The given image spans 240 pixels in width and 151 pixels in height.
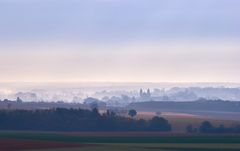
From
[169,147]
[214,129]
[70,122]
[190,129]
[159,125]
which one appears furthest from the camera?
[70,122]

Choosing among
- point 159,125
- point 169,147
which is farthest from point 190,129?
point 169,147

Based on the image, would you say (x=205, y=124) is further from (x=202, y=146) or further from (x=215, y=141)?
(x=202, y=146)

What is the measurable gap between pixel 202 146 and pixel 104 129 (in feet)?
181

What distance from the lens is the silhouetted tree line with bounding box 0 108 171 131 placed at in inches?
5930

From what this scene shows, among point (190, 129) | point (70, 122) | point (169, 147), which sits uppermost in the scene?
point (70, 122)

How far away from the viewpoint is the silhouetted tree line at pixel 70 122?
150625mm

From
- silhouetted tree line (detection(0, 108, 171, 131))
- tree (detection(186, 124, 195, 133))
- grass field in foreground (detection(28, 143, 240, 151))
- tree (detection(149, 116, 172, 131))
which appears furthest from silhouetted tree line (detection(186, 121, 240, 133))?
grass field in foreground (detection(28, 143, 240, 151))

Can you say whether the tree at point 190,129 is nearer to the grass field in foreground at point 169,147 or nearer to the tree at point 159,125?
the tree at point 159,125

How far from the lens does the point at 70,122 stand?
153m

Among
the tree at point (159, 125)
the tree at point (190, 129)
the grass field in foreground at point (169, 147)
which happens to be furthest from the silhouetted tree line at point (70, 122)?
the grass field in foreground at point (169, 147)

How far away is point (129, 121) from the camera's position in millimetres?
155750

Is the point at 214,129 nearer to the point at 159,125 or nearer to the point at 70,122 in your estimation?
the point at 159,125

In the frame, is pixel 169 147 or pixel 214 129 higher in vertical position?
pixel 214 129

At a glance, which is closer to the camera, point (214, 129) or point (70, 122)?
point (214, 129)
